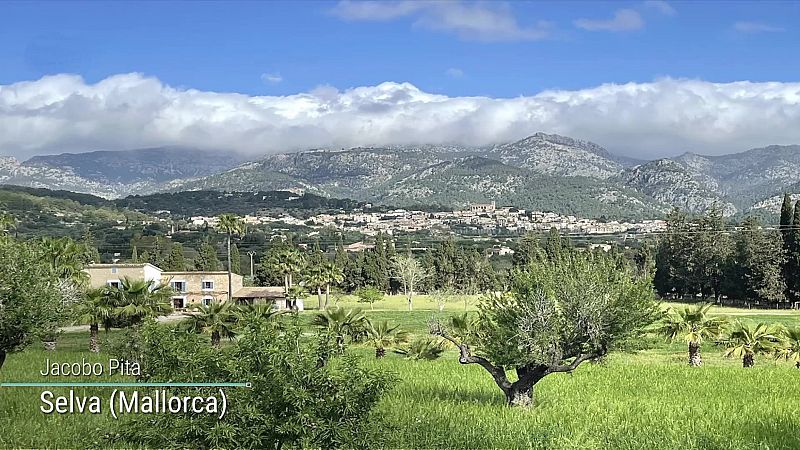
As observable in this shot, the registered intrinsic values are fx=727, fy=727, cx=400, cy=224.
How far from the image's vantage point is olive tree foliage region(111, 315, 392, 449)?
8953 millimetres

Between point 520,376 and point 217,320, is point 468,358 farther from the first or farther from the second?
point 217,320

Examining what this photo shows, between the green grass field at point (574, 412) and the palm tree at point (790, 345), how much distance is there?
94 cm

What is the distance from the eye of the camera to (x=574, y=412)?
1630cm

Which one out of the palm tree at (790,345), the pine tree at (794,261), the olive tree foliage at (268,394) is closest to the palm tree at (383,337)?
the palm tree at (790,345)

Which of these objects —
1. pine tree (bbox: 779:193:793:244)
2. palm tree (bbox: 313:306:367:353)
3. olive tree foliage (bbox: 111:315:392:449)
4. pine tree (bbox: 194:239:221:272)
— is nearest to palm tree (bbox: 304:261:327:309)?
pine tree (bbox: 194:239:221:272)

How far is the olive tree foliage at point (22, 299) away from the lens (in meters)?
15.7

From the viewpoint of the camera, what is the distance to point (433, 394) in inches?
757

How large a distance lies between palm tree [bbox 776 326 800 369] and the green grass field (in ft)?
3.08

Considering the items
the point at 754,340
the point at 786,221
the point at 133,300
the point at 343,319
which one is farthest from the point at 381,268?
the point at 754,340

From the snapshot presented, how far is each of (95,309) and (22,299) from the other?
39.0 ft

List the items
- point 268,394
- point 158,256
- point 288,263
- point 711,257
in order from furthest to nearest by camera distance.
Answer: point 158,256
point 711,257
point 288,263
point 268,394

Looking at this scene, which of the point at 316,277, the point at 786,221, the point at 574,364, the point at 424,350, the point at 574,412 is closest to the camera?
the point at 574,364

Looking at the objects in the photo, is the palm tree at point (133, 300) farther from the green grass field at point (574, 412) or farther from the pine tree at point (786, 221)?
the pine tree at point (786, 221)

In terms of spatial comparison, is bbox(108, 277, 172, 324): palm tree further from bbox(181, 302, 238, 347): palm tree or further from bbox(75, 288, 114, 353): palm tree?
bbox(181, 302, 238, 347): palm tree
